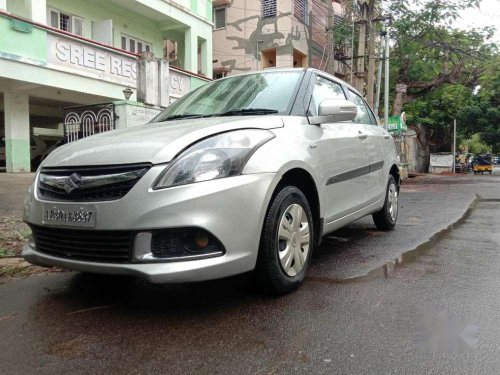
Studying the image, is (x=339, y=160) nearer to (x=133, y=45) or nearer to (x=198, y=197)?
(x=198, y=197)

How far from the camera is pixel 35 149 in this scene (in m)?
15.8

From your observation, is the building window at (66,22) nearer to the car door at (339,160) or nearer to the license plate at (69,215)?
the car door at (339,160)

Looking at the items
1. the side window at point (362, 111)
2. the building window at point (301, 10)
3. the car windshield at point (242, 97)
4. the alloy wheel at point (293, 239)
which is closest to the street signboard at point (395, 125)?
the building window at point (301, 10)

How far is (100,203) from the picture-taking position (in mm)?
2699

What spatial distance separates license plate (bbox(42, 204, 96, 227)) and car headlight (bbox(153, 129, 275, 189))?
1.46 feet

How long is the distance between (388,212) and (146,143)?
364 centimetres

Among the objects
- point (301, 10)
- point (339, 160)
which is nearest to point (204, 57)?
point (301, 10)

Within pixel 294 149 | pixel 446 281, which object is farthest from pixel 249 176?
pixel 446 281

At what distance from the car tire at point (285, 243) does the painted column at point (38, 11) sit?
1028 cm

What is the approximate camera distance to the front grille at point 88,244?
8.89 feet

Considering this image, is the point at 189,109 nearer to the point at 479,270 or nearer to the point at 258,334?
the point at 258,334

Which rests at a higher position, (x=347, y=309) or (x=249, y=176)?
(x=249, y=176)

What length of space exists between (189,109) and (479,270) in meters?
2.87

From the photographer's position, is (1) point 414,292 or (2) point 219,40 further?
(2) point 219,40
